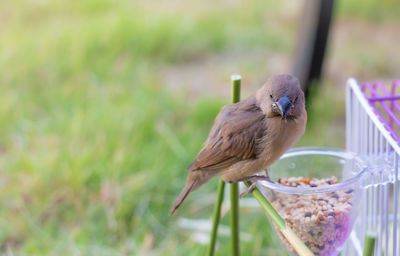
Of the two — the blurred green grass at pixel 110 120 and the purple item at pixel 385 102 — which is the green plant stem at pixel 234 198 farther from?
the blurred green grass at pixel 110 120

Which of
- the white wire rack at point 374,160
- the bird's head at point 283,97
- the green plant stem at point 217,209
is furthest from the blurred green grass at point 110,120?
the bird's head at point 283,97

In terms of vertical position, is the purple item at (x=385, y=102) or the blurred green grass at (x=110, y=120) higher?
the purple item at (x=385, y=102)

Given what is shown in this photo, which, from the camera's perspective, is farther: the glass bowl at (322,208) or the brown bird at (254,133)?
the brown bird at (254,133)

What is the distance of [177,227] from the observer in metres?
2.88

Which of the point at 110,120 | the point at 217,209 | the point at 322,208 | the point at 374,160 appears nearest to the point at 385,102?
the point at 374,160

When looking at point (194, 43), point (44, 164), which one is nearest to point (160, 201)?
point (44, 164)

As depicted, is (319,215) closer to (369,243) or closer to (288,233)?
(288,233)

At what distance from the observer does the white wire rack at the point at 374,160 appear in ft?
5.06

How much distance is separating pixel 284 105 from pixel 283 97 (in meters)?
0.02

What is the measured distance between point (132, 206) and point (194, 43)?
2.11m

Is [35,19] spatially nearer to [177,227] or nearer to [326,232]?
[177,227]

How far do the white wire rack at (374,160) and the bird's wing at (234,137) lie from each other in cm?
31

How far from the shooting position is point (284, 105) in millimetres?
1628

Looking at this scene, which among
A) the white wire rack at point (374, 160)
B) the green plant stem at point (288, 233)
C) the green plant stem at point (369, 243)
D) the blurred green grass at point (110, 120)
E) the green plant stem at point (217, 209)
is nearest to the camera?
the green plant stem at point (369, 243)
